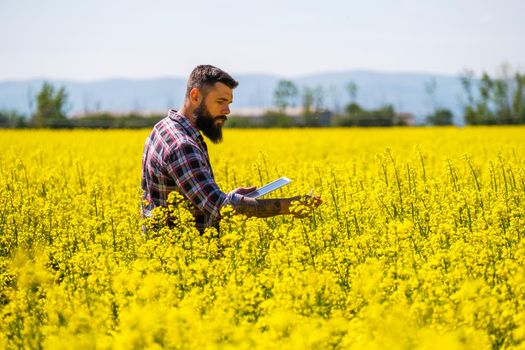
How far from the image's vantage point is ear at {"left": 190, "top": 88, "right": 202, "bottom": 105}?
573 centimetres

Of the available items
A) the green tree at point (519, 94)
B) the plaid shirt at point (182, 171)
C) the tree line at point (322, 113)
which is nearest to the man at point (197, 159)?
the plaid shirt at point (182, 171)

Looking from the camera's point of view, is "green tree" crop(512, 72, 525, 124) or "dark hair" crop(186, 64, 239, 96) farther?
"green tree" crop(512, 72, 525, 124)

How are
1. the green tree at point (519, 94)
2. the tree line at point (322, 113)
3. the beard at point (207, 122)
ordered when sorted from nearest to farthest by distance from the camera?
the beard at point (207, 122) → the tree line at point (322, 113) → the green tree at point (519, 94)

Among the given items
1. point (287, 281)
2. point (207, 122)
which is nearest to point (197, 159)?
point (207, 122)

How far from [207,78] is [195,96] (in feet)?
0.53

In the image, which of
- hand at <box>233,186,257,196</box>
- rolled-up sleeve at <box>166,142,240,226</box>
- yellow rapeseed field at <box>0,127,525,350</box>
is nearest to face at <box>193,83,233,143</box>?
rolled-up sleeve at <box>166,142,240,226</box>

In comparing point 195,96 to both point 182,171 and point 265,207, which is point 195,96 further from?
point 265,207

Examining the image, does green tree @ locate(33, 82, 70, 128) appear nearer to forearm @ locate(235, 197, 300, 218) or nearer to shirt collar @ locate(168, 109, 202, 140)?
shirt collar @ locate(168, 109, 202, 140)

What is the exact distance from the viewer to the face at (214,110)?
571cm

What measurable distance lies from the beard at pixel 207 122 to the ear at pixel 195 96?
0.04 meters

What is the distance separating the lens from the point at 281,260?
192 inches

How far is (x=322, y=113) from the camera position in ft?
169

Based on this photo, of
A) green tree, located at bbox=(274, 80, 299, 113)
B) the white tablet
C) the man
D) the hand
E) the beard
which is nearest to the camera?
the white tablet

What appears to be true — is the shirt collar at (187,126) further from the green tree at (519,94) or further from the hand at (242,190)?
the green tree at (519,94)
